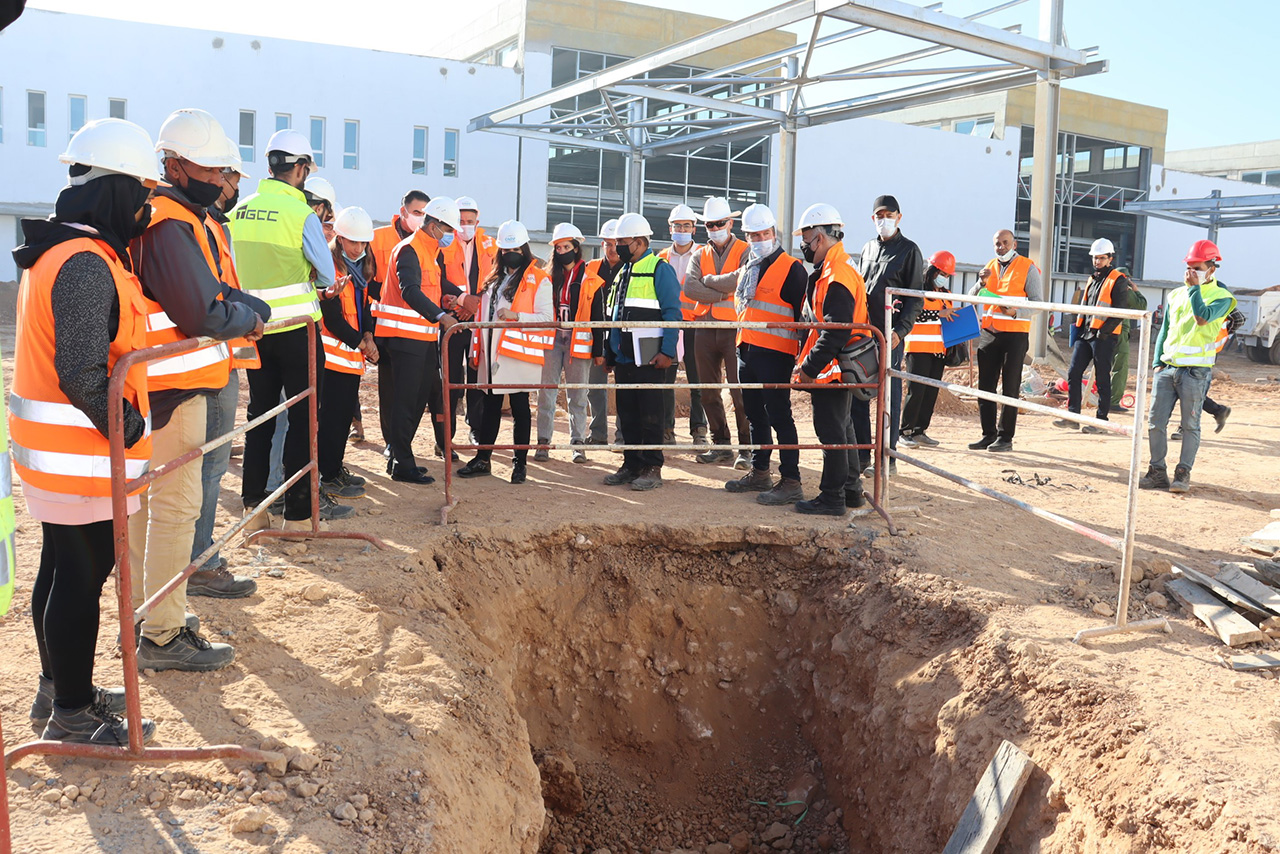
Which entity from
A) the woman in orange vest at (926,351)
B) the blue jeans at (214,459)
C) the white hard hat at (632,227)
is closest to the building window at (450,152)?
the woman in orange vest at (926,351)

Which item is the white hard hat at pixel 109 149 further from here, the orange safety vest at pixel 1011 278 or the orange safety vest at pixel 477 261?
A: the orange safety vest at pixel 1011 278

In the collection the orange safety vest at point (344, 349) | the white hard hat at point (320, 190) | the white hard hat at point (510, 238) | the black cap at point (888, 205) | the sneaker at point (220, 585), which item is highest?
the black cap at point (888, 205)

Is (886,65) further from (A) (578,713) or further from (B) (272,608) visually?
(B) (272,608)

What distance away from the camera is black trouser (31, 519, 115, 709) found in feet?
10.2

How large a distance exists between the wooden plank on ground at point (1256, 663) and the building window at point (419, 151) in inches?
944

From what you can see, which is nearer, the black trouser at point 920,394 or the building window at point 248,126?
the black trouser at point 920,394

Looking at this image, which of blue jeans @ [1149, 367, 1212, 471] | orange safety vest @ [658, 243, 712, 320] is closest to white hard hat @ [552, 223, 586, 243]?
orange safety vest @ [658, 243, 712, 320]

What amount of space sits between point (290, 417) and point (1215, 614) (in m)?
4.95

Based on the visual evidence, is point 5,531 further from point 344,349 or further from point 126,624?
point 344,349

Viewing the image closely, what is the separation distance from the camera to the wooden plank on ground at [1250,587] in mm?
4566

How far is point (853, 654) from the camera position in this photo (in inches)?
201

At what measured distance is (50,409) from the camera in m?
3.06

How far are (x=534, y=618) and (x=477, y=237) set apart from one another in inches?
141

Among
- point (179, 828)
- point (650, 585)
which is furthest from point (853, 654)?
point (179, 828)
